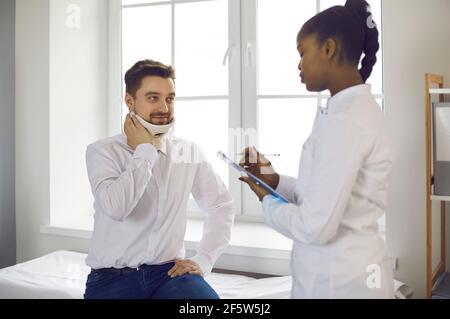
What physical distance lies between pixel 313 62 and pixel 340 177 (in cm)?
25

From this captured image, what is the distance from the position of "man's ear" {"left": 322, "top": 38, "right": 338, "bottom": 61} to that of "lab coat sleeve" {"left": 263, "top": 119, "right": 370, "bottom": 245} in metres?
0.14

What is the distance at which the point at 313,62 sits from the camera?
1.02 meters

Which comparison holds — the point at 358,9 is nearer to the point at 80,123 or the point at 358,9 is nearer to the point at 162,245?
the point at 162,245

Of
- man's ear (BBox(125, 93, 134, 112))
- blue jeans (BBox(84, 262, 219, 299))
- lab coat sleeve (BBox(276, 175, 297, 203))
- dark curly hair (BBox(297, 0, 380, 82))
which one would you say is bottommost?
blue jeans (BBox(84, 262, 219, 299))

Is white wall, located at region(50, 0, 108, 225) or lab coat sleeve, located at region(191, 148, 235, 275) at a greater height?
white wall, located at region(50, 0, 108, 225)

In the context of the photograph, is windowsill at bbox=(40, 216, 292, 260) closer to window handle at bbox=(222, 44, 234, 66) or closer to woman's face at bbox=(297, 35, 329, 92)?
window handle at bbox=(222, 44, 234, 66)

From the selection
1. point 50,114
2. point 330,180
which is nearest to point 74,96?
point 50,114

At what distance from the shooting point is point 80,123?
99.3 inches

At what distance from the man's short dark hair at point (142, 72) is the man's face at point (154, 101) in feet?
0.04

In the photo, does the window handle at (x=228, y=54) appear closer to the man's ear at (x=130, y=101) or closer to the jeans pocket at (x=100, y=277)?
the man's ear at (x=130, y=101)

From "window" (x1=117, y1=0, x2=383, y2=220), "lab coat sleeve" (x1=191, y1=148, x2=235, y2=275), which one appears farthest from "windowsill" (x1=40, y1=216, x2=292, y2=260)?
"lab coat sleeve" (x1=191, y1=148, x2=235, y2=275)

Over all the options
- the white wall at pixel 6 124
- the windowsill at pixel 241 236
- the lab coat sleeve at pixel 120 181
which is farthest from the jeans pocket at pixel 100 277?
the white wall at pixel 6 124

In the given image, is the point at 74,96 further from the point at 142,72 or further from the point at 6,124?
the point at 142,72

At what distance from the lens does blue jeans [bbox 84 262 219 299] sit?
1.42m
